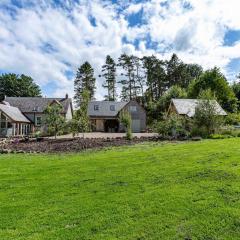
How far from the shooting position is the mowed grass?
18.0 ft

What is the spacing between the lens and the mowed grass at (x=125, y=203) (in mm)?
5496

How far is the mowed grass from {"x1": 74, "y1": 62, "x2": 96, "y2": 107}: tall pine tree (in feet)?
205

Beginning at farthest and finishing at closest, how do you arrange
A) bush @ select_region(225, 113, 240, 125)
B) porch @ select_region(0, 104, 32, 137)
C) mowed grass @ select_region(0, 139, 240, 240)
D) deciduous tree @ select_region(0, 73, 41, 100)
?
deciduous tree @ select_region(0, 73, 41, 100)
porch @ select_region(0, 104, 32, 137)
bush @ select_region(225, 113, 240, 125)
mowed grass @ select_region(0, 139, 240, 240)

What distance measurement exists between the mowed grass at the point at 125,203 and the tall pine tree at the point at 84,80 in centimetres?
6254

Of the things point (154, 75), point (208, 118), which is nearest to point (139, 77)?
point (154, 75)

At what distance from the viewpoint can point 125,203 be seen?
6.84m

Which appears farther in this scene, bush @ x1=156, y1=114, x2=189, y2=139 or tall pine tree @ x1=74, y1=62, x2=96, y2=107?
tall pine tree @ x1=74, y1=62, x2=96, y2=107

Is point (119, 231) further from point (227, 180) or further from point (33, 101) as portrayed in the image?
point (33, 101)

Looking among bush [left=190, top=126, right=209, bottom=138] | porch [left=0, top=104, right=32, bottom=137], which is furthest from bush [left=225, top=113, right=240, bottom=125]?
porch [left=0, top=104, right=32, bottom=137]

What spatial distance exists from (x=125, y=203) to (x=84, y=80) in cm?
6796

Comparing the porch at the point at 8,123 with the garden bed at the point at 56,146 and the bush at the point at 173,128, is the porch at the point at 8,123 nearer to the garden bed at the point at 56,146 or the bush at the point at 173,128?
the garden bed at the point at 56,146

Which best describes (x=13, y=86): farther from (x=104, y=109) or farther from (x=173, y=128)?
(x=173, y=128)

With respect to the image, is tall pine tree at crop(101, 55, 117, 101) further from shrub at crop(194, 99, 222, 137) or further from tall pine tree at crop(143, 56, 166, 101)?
shrub at crop(194, 99, 222, 137)

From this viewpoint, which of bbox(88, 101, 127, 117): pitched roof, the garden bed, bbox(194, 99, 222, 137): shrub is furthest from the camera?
bbox(88, 101, 127, 117): pitched roof
